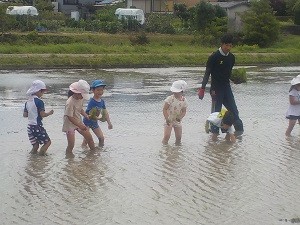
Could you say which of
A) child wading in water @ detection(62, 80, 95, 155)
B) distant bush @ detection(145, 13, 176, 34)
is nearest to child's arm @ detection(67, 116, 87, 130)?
child wading in water @ detection(62, 80, 95, 155)

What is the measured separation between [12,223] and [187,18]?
49.2 meters

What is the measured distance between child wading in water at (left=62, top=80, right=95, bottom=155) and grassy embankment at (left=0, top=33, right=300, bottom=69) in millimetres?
21155

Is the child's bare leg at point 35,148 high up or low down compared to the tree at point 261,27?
down

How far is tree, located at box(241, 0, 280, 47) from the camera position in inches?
1793

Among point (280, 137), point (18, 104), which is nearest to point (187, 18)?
point (18, 104)

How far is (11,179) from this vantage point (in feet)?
27.6

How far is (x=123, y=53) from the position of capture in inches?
1449

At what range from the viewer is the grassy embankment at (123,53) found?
105 ft

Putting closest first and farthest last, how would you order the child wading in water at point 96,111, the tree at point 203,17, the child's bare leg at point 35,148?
the child's bare leg at point 35,148 → the child wading in water at point 96,111 → the tree at point 203,17

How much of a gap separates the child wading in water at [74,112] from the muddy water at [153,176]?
10.8 inches

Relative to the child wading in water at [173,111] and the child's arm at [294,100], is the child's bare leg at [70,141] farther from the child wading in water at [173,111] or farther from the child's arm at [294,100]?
the child's arm at [294,100]

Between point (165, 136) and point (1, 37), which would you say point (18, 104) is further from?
point (1, 37)

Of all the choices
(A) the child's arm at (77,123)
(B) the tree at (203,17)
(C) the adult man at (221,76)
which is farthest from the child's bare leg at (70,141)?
(B) the tree at (203,17)

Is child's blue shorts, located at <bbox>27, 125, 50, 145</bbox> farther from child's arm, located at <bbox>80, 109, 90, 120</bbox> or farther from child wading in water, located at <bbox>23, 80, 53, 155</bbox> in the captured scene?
child's arm, located at <bbox>80, 109, 90, 120</bbox>
